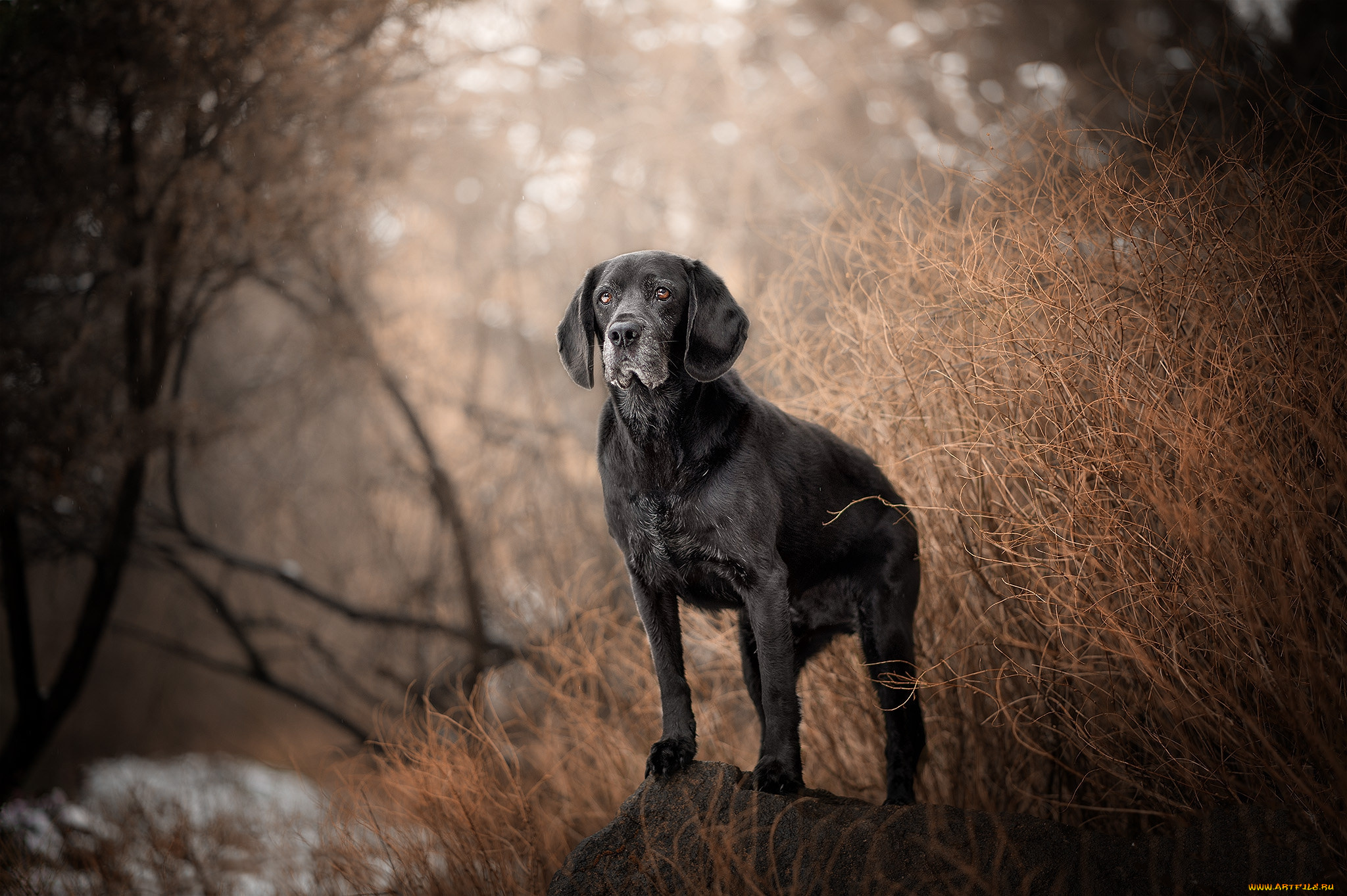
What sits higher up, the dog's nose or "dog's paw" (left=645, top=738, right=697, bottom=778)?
the dog's nose

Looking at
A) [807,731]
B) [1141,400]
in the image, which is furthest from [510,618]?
[1141,400]

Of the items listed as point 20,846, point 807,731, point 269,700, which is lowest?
point 269,700

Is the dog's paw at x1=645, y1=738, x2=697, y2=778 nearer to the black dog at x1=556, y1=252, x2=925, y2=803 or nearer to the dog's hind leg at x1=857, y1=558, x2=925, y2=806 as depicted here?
the black dog at x1=556, y1=252, x2=925, y2=803

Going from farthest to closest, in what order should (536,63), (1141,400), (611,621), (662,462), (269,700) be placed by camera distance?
(269,700), (536,63), (611,621), (662,462), (1141,400)

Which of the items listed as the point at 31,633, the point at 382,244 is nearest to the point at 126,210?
the point at 382,244

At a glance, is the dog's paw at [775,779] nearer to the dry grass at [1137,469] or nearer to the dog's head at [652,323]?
the dry grass at [1137,469]

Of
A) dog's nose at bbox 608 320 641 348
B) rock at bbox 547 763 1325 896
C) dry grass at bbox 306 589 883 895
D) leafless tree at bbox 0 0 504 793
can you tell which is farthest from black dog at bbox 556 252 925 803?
leafless tree at bbox 0 0 504 793

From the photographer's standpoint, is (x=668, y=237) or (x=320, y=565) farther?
(x=320, y=565)

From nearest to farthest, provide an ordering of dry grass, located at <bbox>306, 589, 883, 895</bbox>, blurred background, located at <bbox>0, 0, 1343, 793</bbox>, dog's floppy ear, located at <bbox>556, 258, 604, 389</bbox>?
dog's floppy ear, located at <bbox>556, 258, 604, 389</bbox>
dry grass, located at <bbox>306, 589, 883, 895</bbox>
blurred background, located at <bbox>0, 0, 1343, 793</bbox>

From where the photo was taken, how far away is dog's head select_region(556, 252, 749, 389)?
2498mm

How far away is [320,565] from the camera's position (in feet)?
36.1

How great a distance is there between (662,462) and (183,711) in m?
16.2

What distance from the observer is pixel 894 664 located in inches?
112

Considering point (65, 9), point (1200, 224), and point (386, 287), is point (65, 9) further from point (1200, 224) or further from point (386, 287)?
point (1200, 224)
